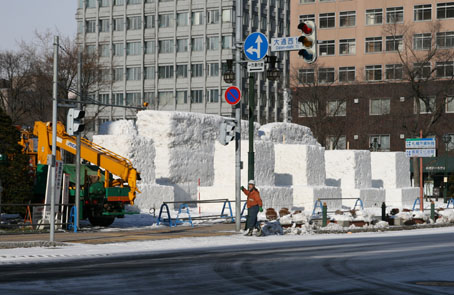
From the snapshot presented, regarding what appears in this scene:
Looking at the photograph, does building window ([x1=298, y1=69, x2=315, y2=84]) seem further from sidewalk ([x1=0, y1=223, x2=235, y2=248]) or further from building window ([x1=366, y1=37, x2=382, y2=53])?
sidewalk ([x1=0, y1=223, x2=235, y2=248])

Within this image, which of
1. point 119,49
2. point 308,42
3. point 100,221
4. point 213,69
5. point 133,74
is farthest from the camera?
point 119,49

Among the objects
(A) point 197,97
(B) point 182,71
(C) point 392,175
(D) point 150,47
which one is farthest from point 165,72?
(C) point 392,175

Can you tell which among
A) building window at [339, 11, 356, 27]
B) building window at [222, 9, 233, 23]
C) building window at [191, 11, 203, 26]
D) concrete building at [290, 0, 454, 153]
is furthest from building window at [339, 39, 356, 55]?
building window at [191, 11, 203, 26]

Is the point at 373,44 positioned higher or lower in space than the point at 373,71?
higher

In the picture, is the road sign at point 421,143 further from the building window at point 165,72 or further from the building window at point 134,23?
the building window at point 134,23

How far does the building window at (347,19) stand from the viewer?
8688 centimetres

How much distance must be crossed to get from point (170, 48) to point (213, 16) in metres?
7.26

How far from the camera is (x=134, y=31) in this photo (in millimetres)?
114312

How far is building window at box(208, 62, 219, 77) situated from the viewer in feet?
364

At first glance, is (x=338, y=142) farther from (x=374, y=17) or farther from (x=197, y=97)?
(x=197, y=97)

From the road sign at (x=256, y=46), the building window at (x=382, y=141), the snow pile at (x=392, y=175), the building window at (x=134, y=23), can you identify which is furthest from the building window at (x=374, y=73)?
the road sign at (x=256, y=46)

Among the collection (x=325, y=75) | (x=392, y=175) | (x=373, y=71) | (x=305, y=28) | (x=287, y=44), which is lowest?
(x=392, y=175)

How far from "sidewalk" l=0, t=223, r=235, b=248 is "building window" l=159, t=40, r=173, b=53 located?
8251 centimetres

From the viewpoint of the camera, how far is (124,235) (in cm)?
2836
